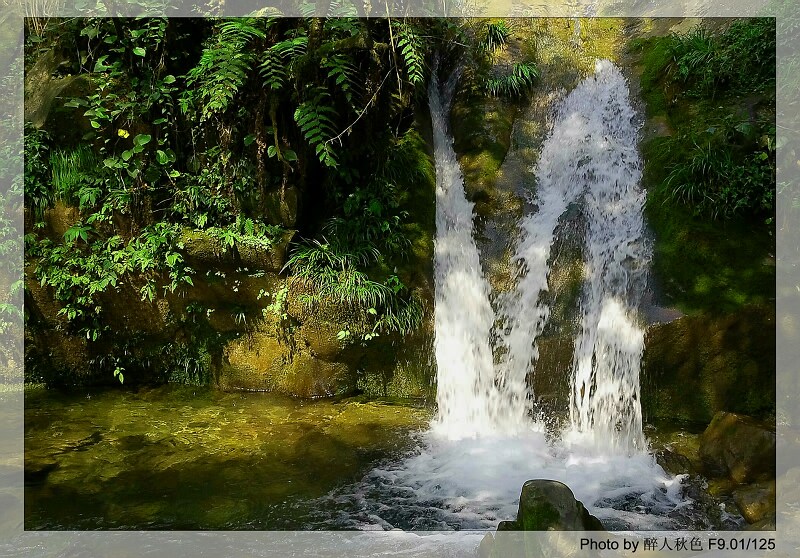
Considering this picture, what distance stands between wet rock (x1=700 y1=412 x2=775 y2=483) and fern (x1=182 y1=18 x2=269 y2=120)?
17.7 ft

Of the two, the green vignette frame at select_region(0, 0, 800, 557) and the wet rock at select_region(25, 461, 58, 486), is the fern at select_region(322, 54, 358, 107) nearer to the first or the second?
the green vignette frame at select_region(0, 0, 800, 557)

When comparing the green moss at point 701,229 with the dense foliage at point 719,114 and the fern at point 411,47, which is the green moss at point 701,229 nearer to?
the dense foliage at point 719,114

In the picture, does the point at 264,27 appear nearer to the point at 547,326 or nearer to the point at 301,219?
the point at 301,219

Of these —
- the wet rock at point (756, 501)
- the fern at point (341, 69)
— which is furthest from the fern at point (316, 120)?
the wet rock at point (756, 501)

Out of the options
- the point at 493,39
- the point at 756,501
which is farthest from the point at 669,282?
the point at 493,39

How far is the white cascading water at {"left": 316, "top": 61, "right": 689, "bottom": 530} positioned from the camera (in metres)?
4.66

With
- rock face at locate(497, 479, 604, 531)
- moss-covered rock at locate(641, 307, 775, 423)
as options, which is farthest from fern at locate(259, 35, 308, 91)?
rock face at locate(497, 479, 604, 531)

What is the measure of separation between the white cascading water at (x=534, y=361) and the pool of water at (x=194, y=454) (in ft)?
1.29

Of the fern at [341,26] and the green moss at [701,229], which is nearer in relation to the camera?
the green moss at [701,229]

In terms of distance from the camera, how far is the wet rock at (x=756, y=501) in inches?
166

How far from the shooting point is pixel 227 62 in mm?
6250

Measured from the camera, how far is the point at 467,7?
9.16 m

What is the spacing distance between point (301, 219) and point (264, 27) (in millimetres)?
2075

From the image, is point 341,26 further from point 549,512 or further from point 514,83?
point 549,512
